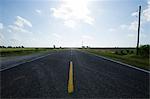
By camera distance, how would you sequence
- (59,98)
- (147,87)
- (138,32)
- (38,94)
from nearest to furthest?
(59,98), (38,94), (147,87), (138,32)

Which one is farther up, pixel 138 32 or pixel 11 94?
pixel 138 32

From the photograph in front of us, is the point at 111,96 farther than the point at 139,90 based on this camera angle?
No

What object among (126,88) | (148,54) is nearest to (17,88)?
(126,88)

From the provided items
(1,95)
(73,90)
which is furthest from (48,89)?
(1,95)

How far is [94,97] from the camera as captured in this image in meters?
4.35

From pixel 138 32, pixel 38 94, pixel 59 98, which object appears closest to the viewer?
pixel 59 98

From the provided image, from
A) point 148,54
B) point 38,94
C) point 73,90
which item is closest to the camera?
point 38,94

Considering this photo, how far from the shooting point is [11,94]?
15.2 ft

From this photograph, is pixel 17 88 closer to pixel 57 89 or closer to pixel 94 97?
pixel 57 89

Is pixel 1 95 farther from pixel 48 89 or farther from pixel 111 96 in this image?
pixel 111 96

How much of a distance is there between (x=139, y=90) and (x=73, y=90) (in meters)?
1.90

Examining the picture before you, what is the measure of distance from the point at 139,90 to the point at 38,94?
285cm

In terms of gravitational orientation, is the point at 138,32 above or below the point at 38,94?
above

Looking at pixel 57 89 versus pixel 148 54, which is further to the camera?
pixel 148 54
